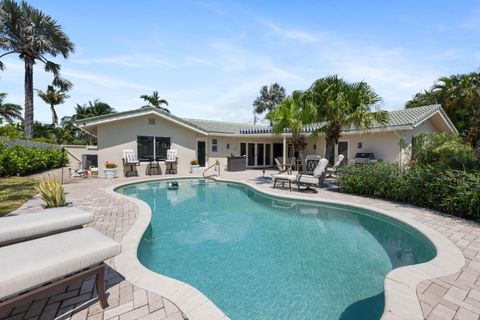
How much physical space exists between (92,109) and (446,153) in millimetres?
41357

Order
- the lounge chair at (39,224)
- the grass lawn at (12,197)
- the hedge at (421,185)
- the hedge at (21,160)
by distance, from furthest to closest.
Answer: the hedge at (21,160) < the grass lawn at (12,197) < the hedge at (421,185) < the lounge chair at (39,224)

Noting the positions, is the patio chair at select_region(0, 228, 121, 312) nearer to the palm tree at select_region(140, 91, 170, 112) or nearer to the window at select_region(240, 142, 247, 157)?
the window at select_region(240, 142, 247, 157)

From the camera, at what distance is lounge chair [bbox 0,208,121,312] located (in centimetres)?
207

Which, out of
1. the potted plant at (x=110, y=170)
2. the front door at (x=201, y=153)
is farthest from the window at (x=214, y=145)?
the potted plant at (x=110, y=170)

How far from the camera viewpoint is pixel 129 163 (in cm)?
1446

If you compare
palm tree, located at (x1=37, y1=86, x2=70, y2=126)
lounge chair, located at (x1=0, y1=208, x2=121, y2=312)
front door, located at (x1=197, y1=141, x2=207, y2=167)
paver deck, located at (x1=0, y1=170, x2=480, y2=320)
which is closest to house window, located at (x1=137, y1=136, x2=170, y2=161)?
front door, located at (x1=197, y1=141, x2=207, y2=167)

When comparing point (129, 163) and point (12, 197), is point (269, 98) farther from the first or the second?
point (12, 197)

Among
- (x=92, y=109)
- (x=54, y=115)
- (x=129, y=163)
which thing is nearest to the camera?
(x=129, y=163)

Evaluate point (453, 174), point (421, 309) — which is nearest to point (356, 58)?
point (453, 174)

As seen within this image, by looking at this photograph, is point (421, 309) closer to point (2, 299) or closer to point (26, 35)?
point (2, 299)

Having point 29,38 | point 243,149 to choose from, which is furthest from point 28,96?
point 243,149

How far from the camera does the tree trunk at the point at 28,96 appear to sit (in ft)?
61.6

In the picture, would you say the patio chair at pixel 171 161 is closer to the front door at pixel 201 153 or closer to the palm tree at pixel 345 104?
the front door at pixel 201 153

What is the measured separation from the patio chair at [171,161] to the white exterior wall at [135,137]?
36 centimetres
